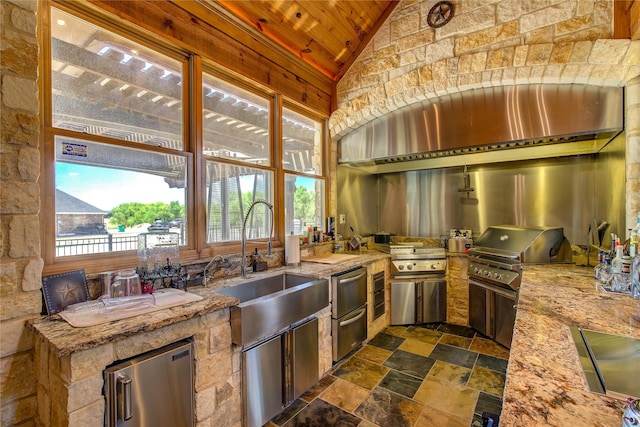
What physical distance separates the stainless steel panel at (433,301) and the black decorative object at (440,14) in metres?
2.76

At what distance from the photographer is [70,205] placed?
5.24 ft

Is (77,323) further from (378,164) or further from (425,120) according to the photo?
(378,164)

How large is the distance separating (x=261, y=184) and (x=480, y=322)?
2.78 meters

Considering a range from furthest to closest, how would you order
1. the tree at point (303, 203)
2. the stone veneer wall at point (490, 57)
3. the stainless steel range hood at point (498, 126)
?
the tree at point (303, 203) < the stainless steel range hood at point (498, 126) < the stone veneer wall at point (490, 57)

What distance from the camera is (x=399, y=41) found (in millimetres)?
3033

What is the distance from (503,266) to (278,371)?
2.37m

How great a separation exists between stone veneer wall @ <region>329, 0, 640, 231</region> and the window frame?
0.77 metres

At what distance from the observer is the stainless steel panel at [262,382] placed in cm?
165

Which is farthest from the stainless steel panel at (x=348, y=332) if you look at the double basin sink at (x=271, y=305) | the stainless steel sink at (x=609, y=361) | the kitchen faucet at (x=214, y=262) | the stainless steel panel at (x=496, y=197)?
the stainless steel sink at (x=609, y=361)

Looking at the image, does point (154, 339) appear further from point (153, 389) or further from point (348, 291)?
point (348, 291)

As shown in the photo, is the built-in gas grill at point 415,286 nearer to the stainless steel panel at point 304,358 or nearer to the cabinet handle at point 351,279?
the cabinet handle at point 351,279

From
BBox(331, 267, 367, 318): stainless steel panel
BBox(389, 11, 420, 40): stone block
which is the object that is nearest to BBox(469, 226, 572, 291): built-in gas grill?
BBox(331, 267, 367, 318): stainless steel panel

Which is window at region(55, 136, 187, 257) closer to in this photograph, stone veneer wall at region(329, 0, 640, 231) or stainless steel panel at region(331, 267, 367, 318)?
stainless steel panel at region(331, 267, 367, 318)

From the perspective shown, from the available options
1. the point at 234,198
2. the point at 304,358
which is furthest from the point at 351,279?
the point at 234,198
